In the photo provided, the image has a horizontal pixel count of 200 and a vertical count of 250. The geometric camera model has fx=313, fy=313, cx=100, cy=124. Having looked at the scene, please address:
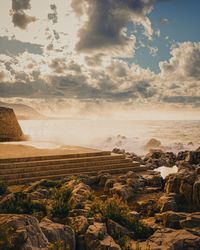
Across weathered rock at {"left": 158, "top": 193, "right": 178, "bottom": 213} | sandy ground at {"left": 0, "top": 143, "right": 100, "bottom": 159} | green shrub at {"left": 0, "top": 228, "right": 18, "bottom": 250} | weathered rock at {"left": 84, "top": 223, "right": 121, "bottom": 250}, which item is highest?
sandy ground at {"left": 0, "top": 143, "right": 100, "bottom": 159}

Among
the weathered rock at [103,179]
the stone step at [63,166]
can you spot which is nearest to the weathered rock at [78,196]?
the weathered rock at [103,179]

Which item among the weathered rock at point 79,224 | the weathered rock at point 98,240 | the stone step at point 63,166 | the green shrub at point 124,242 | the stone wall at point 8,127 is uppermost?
the stone wall at point 8,127

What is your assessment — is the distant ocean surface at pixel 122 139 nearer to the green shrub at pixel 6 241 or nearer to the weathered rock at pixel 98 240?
the weathered rock at pixel 98 240

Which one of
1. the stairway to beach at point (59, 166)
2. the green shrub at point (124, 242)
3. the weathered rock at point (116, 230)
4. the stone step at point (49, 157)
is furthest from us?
the stone step at point (49, 157)

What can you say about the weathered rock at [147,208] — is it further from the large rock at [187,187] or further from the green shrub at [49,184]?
the green shrub at [49,184]

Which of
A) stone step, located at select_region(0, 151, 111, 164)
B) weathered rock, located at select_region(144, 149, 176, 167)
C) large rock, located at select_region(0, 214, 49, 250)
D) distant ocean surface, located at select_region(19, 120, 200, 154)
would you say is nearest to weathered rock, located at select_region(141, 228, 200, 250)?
large rock, located at select_region(0, 214, 49, 250)

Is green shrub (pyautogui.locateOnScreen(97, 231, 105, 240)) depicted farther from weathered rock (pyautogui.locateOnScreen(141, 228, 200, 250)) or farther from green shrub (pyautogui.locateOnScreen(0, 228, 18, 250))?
green shrub (pyautogui.locateOnScreen(0, 228, 18, 250))

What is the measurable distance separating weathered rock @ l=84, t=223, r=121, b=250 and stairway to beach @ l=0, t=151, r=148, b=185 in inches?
355

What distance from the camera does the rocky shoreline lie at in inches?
231

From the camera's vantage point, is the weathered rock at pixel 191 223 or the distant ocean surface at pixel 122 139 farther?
the distant ocean surface at pixel 122 139

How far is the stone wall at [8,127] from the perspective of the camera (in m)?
29.2

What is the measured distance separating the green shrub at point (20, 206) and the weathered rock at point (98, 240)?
1905mm

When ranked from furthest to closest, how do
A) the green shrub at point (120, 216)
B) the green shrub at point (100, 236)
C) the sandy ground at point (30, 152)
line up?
the sandy ground at point (30, 152)
the green shrub at point (120, 216)
the green shrub at point (100, 236)

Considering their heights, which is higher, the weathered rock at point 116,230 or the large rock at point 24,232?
the large rock at point 24,232
